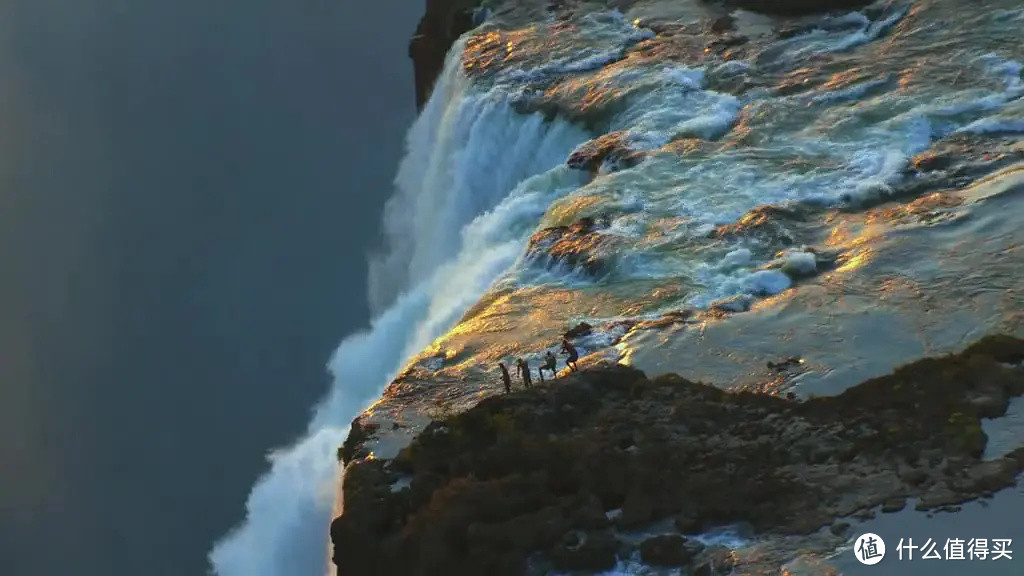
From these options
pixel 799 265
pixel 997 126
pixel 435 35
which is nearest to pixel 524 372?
pixel 799 265

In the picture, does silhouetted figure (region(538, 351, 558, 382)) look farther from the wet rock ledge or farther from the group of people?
the wet rock ledge

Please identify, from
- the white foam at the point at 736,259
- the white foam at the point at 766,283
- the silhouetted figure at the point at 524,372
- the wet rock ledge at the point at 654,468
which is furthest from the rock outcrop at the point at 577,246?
the wet rock ledge at the point at 654,468

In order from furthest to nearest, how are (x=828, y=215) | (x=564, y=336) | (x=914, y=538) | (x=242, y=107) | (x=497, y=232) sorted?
(x=242, y=107) < (x=497, y=232) < (x=828, y=215) < (x=564, y=336) < (x=914, y=538)

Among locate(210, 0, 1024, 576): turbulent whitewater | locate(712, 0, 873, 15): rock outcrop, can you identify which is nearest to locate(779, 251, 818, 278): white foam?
locate(210, 0, 1024, 576): turbulent whitewater

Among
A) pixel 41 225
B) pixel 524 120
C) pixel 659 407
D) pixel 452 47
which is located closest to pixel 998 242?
pixel 659 407

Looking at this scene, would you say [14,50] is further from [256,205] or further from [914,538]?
[914,538]
